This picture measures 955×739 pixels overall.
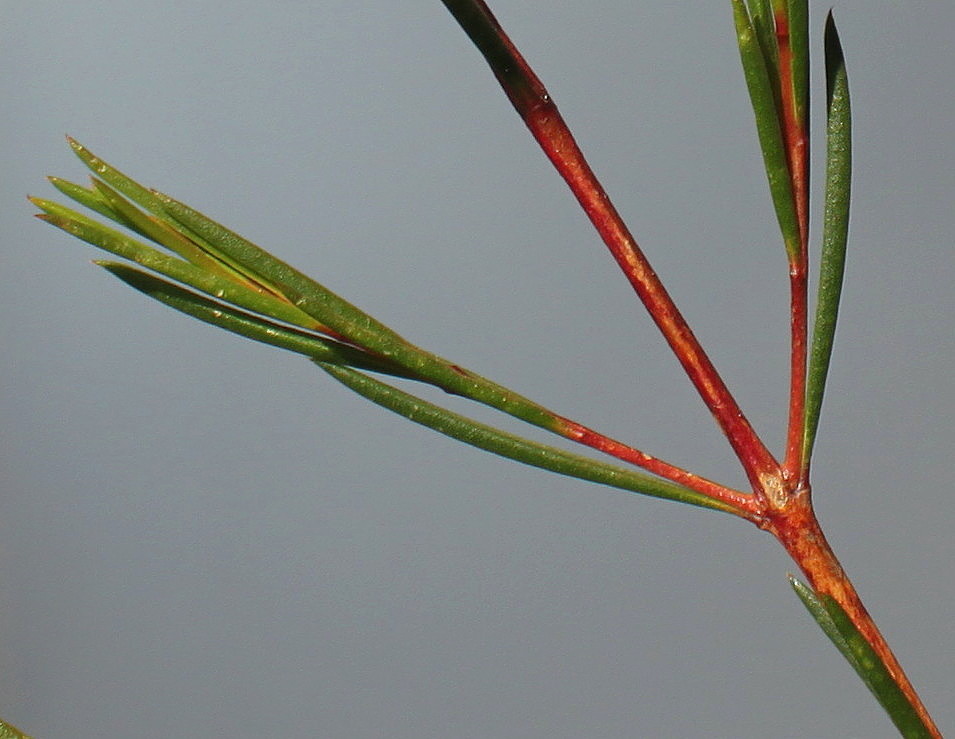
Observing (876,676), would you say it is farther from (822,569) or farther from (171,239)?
(171,239)

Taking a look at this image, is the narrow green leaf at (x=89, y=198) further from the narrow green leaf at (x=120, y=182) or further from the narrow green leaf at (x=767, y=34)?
the narrow green leaf at (x=767, y=34)

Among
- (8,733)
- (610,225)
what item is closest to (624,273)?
(610,225)

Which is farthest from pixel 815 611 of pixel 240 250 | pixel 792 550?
pixel 240 250

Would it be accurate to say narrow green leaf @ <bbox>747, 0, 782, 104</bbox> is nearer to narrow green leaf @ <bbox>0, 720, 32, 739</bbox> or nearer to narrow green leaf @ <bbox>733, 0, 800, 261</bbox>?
narrow green leaf @ <bbox>733, 0, 800, 261</bbox>

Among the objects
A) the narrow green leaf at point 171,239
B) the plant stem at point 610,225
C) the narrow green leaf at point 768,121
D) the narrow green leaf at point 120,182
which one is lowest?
the narrow green leaf at point 171,239

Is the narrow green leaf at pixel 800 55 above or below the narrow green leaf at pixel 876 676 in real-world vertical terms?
above

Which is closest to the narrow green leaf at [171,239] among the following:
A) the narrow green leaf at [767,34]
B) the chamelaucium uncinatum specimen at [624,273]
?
the chamelaucium uncinatum specimen at [624,273]

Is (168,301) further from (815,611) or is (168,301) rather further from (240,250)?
(815,611)
